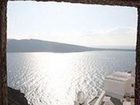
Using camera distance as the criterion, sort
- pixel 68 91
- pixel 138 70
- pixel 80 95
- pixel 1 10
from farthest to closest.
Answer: pixel 68 91 < pixel 80 95 < pixel 138 70 < pixel 1 10

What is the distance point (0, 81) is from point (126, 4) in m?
1.38

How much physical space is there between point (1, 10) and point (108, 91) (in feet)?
79.0

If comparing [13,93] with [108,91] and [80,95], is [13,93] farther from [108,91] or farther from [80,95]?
[108,91]

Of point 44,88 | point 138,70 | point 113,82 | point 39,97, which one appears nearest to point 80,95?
point 113,82

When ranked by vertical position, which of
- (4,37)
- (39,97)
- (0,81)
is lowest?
(39,97)

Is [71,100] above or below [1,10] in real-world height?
below

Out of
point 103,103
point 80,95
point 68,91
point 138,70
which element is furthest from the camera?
point 68,91

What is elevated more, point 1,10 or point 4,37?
point 1,10

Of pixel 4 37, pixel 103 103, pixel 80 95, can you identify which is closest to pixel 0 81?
pixel 4 37

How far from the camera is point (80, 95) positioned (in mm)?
21047

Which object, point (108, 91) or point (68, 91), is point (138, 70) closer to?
point (108, 91)

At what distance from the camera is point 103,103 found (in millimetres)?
22531

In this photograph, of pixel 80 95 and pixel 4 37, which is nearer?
pixel 4 37

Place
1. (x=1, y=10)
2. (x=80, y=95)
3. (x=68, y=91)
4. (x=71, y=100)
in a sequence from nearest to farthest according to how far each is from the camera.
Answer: (x=1, y=10), (x=80, y=95), (x=71, y=100), (x=68, y=91)
